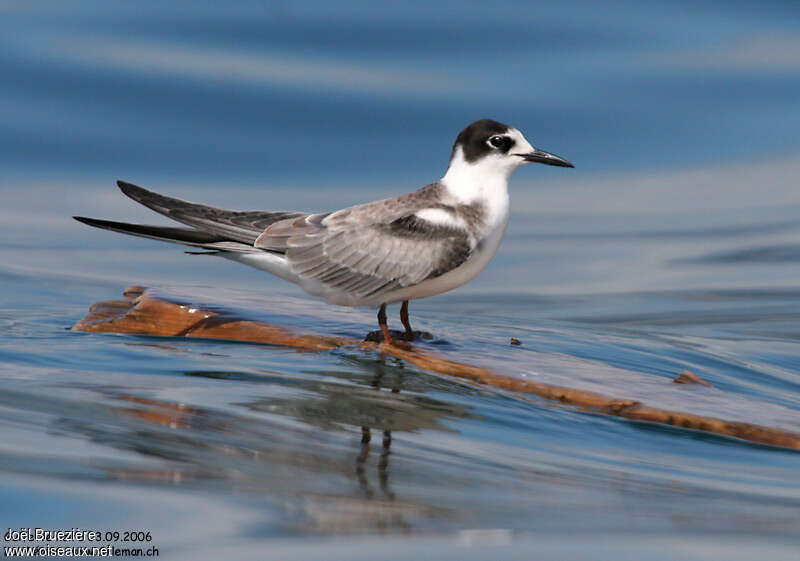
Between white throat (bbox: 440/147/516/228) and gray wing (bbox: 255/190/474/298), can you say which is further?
white throat (bbox: 440/147/516/228)

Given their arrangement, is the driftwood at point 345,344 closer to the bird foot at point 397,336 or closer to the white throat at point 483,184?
the bird foot at point 397,336

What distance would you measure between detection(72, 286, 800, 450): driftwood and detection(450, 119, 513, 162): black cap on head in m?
1.28

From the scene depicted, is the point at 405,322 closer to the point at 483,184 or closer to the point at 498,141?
the point at 483,184

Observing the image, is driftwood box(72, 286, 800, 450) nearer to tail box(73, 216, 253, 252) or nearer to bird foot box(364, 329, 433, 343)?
bird foot box(364, 329, 433, 343)

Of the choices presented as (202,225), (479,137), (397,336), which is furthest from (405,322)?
(202,225)

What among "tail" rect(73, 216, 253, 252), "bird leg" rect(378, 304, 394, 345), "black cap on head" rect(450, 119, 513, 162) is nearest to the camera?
"bird leg" rect(378, 304, 394, 345)

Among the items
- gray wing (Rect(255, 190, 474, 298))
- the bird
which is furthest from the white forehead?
gray wing (Rect(255, 190, 474, 298))

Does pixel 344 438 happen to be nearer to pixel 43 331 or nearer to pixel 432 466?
pixel 432 466

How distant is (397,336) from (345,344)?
0.46 meters

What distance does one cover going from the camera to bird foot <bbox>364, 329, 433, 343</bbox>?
596cm

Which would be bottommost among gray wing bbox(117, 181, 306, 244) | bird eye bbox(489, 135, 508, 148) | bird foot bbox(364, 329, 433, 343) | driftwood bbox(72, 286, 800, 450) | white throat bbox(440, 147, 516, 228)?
driftwood bbox(72, 286, 800, 450)

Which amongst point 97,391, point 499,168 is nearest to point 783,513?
point 97,391

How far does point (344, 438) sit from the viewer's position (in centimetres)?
396

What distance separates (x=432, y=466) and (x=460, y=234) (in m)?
2.44
